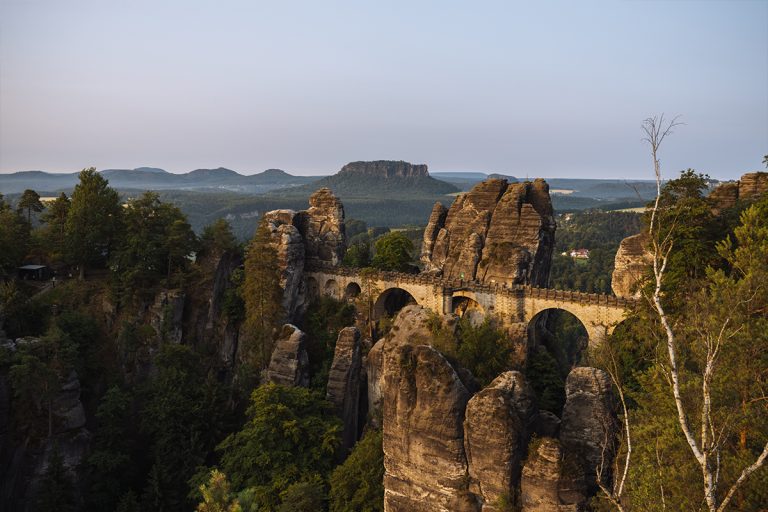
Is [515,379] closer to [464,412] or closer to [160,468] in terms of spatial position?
[464,412]

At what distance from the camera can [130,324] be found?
34.6 m

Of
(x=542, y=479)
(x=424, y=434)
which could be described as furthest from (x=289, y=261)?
(x=542, y=479)

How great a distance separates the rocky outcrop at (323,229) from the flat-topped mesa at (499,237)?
7899mm

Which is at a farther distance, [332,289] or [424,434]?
[332,289]

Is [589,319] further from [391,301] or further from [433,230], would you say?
[433,230]

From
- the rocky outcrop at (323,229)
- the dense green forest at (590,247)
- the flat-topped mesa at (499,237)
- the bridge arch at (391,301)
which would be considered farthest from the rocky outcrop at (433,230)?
the dense green forest at (590,247)

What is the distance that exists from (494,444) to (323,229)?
3207 centimetres

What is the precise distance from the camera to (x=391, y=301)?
144ft

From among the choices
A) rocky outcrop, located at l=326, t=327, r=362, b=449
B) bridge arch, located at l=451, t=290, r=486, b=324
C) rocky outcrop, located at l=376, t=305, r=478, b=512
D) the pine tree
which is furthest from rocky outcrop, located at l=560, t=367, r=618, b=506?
the pine tree

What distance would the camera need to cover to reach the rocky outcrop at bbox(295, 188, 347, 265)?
44.9 meters

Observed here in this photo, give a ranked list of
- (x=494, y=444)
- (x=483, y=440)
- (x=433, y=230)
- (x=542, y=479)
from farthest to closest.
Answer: (x=433, y=230), (x=483, y=440), (x=494, y=444), (x=542, y=479)

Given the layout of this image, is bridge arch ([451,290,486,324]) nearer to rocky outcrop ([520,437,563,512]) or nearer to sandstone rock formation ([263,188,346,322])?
sandstone rock formation ([263,188,346,322])

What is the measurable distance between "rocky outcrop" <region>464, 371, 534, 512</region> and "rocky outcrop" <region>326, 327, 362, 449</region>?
1529cm

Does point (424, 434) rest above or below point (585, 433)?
below
